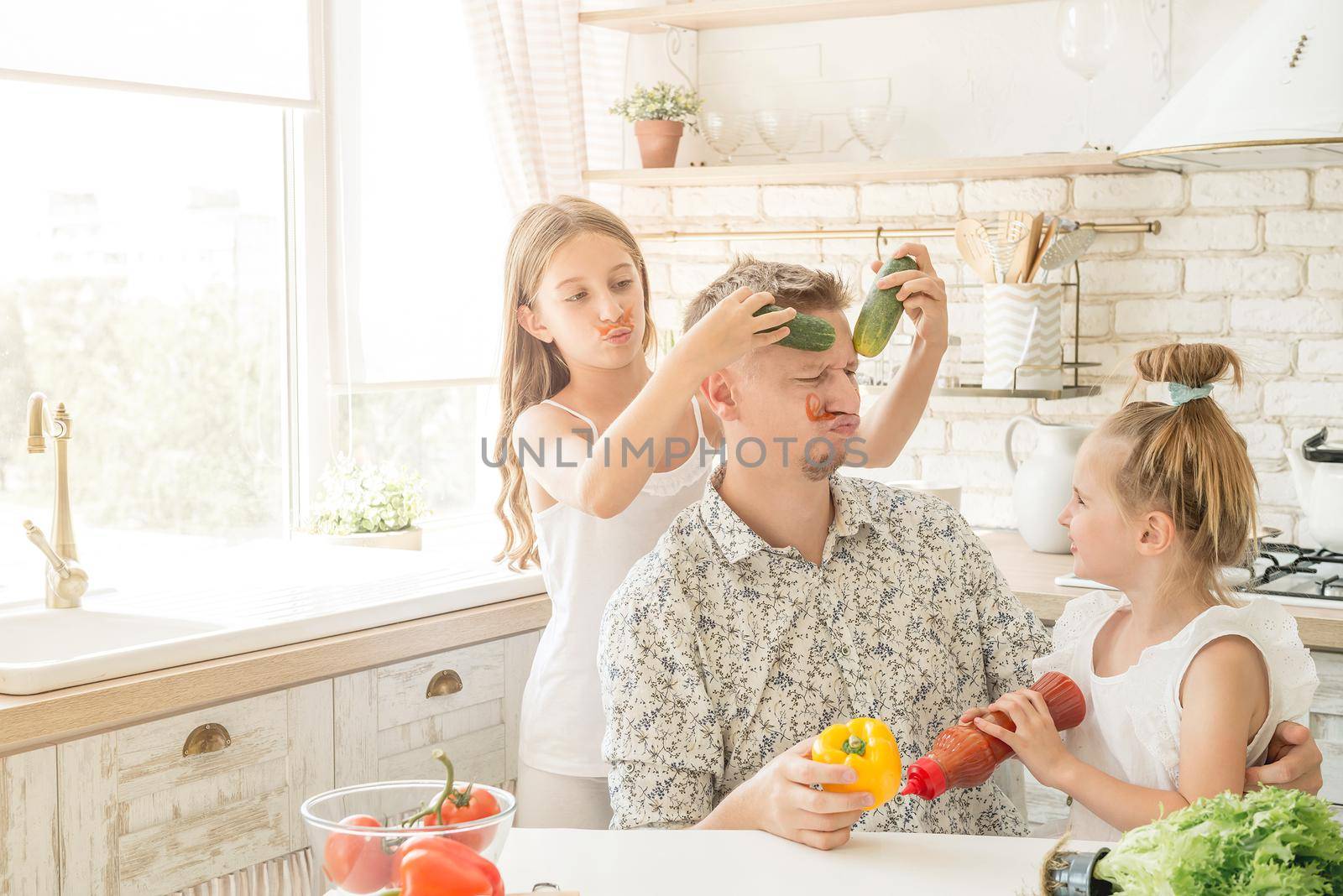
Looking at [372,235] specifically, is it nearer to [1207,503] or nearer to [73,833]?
[73,833]

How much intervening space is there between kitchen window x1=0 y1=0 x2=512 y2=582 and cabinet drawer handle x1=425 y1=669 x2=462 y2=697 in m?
0.91

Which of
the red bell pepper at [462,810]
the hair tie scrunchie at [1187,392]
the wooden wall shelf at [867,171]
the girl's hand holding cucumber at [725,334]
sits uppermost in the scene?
the wooden wall shelf at [867,171]

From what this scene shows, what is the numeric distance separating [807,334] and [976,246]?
1497 millimetres

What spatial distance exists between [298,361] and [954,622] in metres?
1.80

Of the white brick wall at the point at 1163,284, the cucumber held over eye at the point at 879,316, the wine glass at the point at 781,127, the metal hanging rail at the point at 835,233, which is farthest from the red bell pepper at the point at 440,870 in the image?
the wine glass at the point at 781,127

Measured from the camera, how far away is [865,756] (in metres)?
1.42

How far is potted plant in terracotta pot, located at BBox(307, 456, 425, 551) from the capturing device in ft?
9.48

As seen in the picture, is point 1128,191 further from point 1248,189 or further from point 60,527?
point 60,527

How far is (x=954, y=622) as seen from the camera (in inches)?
74.7

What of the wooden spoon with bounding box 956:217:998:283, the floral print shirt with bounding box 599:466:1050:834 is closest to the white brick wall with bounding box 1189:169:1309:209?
the wooden spoon with bounding box 956:217:998:283

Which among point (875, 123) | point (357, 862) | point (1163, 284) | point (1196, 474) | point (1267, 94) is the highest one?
point (875, 123)

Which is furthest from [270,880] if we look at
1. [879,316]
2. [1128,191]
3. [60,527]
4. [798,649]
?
[1128,191]

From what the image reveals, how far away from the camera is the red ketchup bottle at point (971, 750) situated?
148 centimetres

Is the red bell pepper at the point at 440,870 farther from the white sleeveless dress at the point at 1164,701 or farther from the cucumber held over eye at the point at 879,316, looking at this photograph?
the cucumber held over eye at the point at 879,316
